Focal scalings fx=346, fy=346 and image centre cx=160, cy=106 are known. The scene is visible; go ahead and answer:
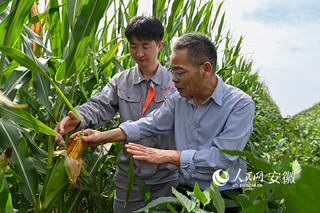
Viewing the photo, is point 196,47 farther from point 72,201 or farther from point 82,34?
point 72,201

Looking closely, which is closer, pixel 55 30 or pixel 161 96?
pixel 55 30

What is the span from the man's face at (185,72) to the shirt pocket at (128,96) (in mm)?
519

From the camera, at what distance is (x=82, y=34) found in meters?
1.19

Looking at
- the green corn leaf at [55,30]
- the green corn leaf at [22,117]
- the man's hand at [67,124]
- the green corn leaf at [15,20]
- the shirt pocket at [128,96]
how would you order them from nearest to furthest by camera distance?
the green corn leaf at [22,117] → the green corn leaf at [15,20] → the man's hand at [67,124] → the green corn leaf at [55,30] → the shirt pocket at [128,96]

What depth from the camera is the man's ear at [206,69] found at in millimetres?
1437

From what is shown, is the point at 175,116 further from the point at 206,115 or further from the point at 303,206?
the point at 303,206

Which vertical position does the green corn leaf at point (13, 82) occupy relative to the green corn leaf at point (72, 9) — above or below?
below

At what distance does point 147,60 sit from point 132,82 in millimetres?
177

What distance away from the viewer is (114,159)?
86.5 inches

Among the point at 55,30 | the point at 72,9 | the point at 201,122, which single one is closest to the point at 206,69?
the point at 201,122

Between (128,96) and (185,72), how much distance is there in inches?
22.3

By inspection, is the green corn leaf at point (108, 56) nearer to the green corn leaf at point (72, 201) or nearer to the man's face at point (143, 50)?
the man's face at point (143, 50)

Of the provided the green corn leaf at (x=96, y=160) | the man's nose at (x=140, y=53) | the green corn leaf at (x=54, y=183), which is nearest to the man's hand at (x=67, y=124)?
the green corn leaf at (x=54, y=183)

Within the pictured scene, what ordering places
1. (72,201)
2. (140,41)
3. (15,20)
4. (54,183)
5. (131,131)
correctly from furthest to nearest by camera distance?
(140,41)
(72,201)
(131,131)
(54,183)
(15,20)
